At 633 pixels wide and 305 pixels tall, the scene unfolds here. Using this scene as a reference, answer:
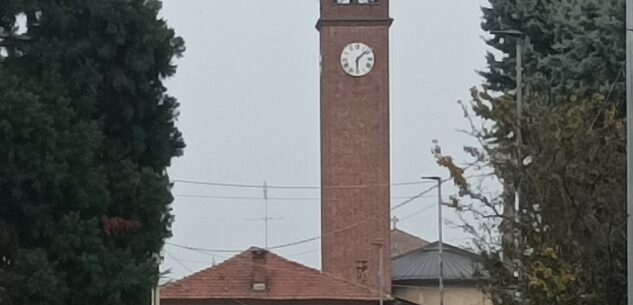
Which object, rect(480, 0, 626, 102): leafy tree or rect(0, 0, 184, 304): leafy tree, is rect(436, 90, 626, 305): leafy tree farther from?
rect(0, 0, 184, 304): leafy tree

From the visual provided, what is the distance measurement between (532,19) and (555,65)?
1614 millimetres

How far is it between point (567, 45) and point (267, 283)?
39.1m

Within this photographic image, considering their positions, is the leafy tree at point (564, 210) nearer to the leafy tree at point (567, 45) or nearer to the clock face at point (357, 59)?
the leafy tree at point (567, 45)

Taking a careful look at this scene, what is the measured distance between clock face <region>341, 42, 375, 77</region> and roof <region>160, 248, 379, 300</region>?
795 cm

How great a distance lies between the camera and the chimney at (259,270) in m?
61.6

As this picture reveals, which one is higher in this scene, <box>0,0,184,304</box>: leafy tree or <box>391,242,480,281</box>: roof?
<box>391,242,480,281</box>: roof

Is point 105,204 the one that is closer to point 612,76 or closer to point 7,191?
point 7,191

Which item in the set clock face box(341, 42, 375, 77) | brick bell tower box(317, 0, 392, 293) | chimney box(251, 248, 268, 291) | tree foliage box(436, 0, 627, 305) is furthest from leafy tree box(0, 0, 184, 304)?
clock face box(341, 42, 375, 77)

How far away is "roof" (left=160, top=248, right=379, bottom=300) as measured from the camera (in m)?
60.2

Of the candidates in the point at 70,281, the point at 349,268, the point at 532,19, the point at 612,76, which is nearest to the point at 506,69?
the point at 532,19

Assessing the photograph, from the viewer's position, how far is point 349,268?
62.5 m

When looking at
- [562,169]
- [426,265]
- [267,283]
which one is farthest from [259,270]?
[562,169]

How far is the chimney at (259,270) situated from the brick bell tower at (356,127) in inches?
95.2

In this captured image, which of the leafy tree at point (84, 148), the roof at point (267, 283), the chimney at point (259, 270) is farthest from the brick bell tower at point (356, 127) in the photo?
the leafy tree at point (84, 148)
